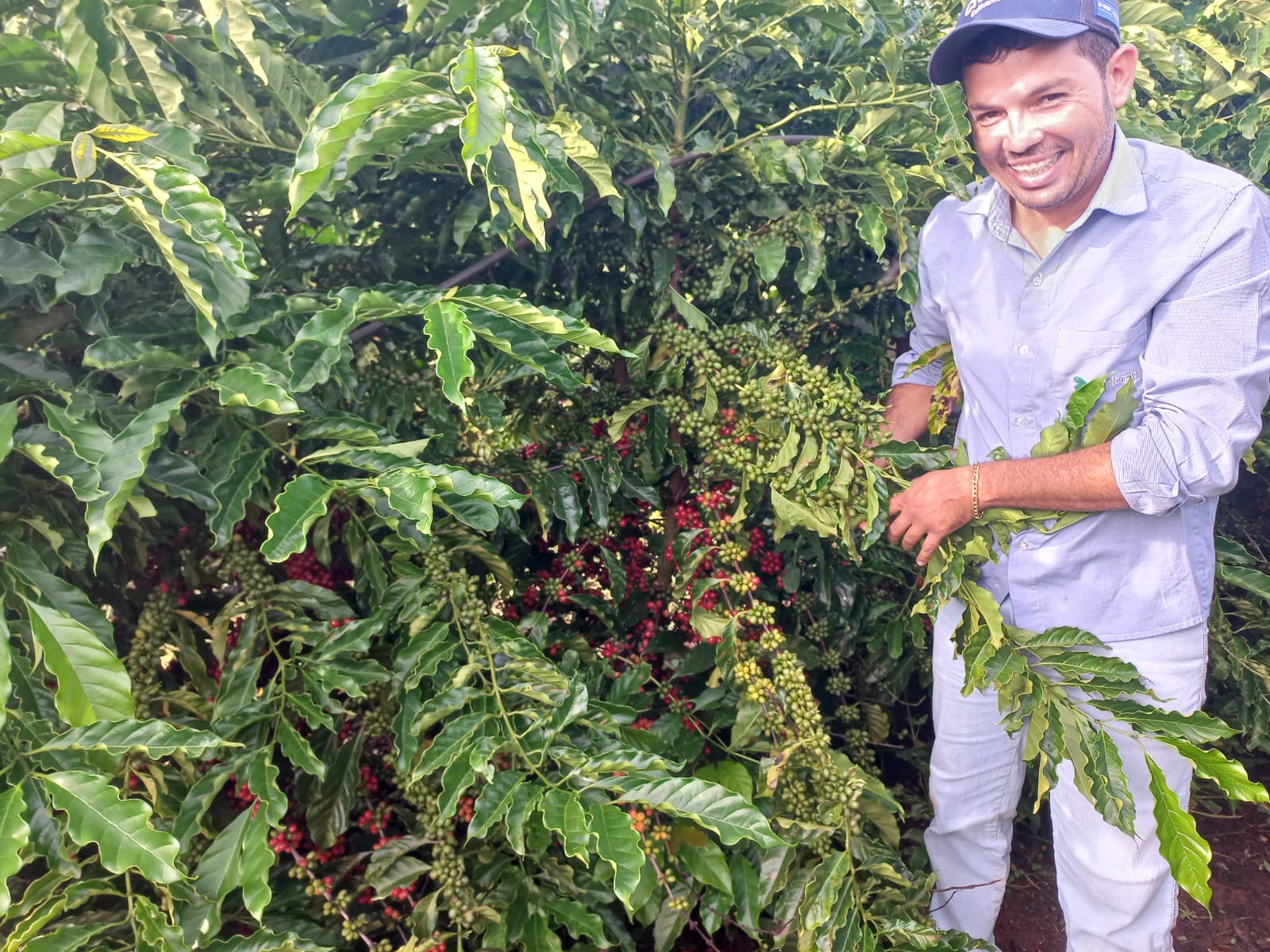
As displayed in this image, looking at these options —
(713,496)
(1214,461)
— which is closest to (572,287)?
(713,496)

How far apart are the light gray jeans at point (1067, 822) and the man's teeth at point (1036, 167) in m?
0.92

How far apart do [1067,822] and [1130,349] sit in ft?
3.34

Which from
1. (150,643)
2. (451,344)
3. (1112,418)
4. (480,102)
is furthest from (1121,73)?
(150,643)

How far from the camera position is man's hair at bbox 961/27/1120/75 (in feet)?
5.22

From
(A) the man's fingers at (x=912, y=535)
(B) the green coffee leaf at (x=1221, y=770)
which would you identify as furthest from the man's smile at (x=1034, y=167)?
(B) the green coffee leaf at (x=1221, y=770)

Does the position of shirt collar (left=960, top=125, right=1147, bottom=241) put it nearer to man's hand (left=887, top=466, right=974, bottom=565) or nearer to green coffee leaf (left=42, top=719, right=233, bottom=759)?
man's hand (left=887, top=466, right=974, bottom=565)

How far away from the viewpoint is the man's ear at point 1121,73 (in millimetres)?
1672

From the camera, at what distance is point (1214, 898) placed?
8.79 feet

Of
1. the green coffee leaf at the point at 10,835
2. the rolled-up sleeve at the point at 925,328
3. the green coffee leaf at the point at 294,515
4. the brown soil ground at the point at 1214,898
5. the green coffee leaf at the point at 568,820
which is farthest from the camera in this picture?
the brown soil ground at the point at 1214,898

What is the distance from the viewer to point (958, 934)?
1675 mm

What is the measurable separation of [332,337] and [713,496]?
91 cm

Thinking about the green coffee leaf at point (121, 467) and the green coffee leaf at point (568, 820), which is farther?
the green coffee leaf at point (568, 820)

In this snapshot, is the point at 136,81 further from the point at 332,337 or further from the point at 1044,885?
the point at 1044,885

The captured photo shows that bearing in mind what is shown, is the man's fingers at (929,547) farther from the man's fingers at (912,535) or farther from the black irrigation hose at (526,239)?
the black irrigation hose at (526,239)
